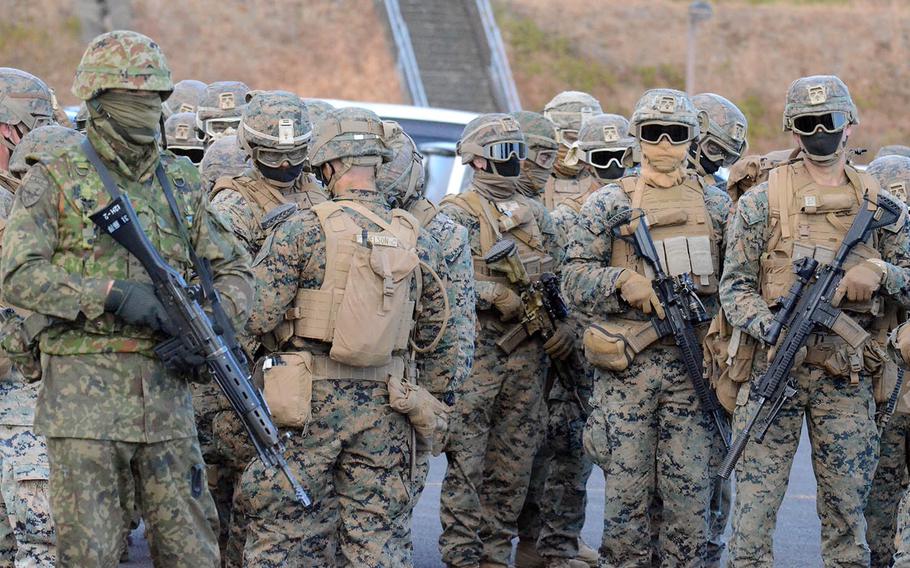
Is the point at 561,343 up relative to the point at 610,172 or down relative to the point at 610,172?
down

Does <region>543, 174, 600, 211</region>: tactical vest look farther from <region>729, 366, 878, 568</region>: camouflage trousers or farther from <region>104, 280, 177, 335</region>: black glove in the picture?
<region>104, 280, 177, 335</region>: black glove

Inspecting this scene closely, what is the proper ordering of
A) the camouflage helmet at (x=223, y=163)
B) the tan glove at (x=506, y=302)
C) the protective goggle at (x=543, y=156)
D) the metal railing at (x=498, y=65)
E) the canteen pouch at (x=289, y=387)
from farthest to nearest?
1. the metal railing at (x=498, y=65)
2. the protective goggle at (x=543, y=156)
3. the tan glove at (x=506, y=302)
4. the camouflage helmet at (x=223, y=163)
5. the canteen pouch at (x=289, y=387)

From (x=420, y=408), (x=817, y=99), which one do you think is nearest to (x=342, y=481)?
(x=420, y=408)

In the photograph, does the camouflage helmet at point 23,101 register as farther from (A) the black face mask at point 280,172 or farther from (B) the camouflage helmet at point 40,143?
(A) the black face mask at point 280,172

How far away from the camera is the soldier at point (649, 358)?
7.20 m

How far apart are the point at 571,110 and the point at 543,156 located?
1.81 meters

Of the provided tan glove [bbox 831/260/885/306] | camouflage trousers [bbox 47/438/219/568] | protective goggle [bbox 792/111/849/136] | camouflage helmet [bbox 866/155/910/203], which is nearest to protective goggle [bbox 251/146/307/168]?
camouflage trousers [bbox 47/438/219/568]

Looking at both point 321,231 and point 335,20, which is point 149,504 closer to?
point 321,231

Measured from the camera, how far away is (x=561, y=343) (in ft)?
26.6

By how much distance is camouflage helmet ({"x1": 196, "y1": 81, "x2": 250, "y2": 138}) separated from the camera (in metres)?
8.98

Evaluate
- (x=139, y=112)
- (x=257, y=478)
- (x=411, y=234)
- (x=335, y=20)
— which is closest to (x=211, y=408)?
(x=257, y=478)

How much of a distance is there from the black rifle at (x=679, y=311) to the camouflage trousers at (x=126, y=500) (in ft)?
8.85


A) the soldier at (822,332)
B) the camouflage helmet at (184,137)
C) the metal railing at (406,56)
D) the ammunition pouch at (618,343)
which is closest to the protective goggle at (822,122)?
the soldier at (822,332)

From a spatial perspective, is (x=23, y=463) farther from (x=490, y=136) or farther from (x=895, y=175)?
(x=895, y=175)
